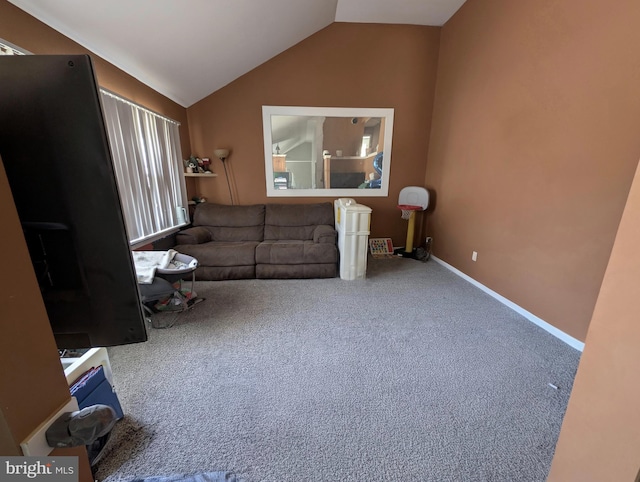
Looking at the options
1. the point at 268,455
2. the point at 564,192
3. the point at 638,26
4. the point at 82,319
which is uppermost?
the point at 638,26

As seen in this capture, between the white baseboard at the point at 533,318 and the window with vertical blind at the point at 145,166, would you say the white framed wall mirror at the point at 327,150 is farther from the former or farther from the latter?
the white baseboard at the point at 533,318

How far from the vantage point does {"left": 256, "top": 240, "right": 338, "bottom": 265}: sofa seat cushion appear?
10.1ft

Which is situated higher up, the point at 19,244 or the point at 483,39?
the point at 483,39

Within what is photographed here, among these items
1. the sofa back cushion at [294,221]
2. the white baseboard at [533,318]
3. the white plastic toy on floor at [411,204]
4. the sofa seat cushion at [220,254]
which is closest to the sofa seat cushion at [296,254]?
the sofa seat cushion at [220,254]

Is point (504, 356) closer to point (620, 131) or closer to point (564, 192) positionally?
point (564, 192)

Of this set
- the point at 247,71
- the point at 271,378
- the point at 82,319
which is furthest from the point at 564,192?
the point at 247,71

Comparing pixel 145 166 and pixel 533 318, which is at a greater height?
pixel 145 166

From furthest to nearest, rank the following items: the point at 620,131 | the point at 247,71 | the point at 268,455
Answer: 1. the point at 247,71
2. the point at 620,131
3. the point at 268,455

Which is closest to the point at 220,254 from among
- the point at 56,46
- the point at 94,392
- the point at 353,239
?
the point at 353,239

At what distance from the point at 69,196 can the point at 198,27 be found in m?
2.71

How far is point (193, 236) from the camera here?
Result: 3209mm

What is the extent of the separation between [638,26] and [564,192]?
39.1 inches

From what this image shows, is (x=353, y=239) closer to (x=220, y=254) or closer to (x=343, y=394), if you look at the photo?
(x=220, y=254)

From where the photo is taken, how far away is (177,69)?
9.11ft
